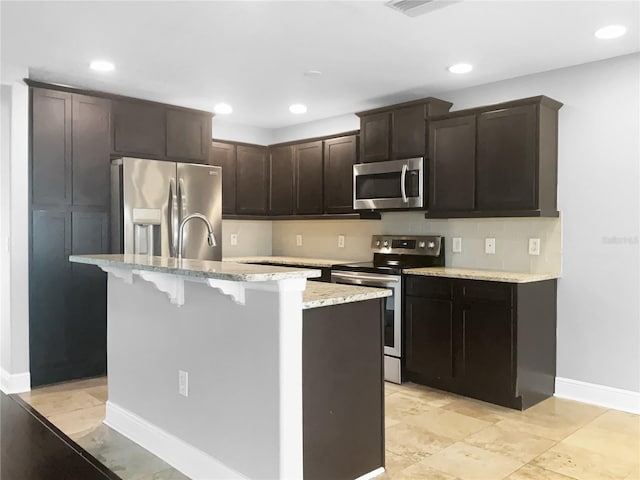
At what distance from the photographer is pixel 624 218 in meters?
3.50

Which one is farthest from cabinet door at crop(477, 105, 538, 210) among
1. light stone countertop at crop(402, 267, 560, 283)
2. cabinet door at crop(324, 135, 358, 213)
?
cabinet door at crop(324, 135, 358, 213)

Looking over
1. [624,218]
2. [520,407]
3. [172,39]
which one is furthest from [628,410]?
[172,39]

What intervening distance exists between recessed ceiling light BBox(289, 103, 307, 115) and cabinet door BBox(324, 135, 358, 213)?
1.23ft

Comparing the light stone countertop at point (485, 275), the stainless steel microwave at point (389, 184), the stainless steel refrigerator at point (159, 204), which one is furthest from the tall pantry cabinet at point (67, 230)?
the light stone countertop at point (485, 275)

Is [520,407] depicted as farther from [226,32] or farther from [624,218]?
[226,32]

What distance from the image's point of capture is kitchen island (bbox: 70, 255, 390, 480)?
2.11 m

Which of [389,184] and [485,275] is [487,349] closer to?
[485,275]

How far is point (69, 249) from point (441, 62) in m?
3.10

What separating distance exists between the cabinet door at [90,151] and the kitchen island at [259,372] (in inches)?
59.2

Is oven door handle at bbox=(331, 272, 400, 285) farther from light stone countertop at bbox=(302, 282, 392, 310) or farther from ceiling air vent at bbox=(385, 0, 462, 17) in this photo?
ceiling air vent at bbox=(385, 0, 462, 17)

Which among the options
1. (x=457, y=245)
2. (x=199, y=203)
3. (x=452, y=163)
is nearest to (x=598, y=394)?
(x=457, y=245)

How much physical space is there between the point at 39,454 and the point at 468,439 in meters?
2.34

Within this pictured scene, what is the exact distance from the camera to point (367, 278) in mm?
4281

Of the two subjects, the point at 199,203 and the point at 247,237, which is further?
the point at 247,237
